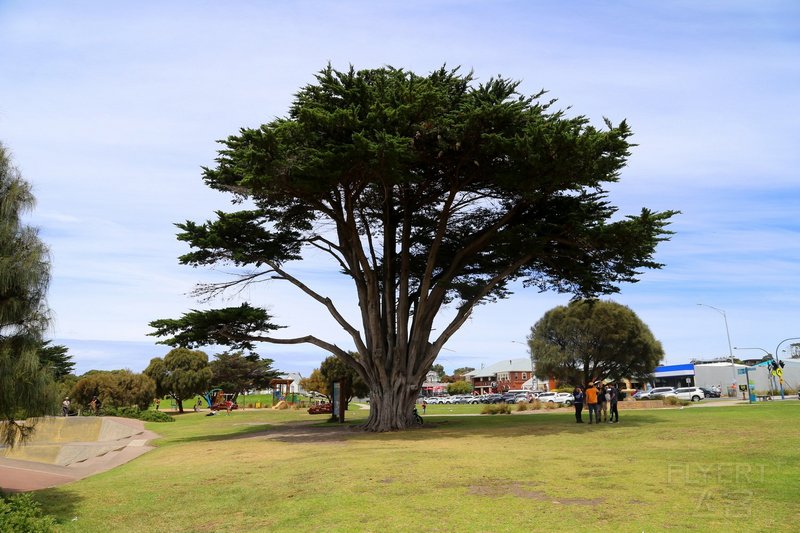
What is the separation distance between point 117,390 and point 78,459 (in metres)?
26.6

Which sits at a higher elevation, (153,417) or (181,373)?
(181,373)

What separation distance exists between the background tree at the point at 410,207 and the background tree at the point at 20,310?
9.68 metres

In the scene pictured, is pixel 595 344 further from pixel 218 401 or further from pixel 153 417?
pixel 153 417

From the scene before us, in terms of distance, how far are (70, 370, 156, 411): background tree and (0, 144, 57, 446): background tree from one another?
4207 cm

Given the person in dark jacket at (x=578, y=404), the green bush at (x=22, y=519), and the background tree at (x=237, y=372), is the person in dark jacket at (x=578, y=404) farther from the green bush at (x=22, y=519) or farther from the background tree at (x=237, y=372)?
the background tree at (x=237, y=372)

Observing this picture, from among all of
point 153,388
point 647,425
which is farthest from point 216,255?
point 153,388

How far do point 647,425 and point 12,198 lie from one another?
20102 mm

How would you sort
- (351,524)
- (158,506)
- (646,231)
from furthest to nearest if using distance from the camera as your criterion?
(646,231) < (158,506) < (351,524)

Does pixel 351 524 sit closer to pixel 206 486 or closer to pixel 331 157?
pixel 206 486

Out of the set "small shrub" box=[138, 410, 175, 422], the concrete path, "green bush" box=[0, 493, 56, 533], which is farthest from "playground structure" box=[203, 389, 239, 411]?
"green bush" box=[0, 493, 56, 533]

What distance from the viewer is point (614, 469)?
12.3 metres

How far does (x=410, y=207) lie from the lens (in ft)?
87.0

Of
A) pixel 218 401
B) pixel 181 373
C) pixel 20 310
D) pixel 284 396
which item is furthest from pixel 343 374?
pixel 284 396

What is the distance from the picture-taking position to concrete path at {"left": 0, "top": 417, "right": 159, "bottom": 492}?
17.6 meters
